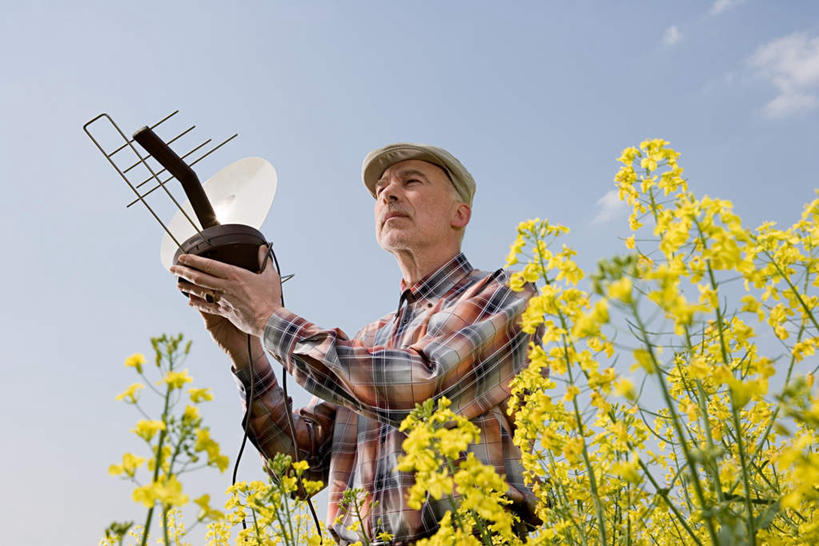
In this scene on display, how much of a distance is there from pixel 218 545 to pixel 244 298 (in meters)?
1.38

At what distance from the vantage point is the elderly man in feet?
7.65

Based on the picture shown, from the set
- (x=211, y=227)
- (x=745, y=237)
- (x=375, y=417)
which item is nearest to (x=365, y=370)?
(x=375, y=417)

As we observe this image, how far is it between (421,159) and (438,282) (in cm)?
71

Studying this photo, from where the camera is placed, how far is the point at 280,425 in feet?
9.77

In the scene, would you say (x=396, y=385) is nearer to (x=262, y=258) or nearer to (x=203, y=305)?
(x=262, y=258)

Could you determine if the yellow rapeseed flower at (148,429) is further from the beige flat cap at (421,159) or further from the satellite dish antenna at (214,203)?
the beige flat cap at (421,159)

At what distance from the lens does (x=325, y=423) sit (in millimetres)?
3193

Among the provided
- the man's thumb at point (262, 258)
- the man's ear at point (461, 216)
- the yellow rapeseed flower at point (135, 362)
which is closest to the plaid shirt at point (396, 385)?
the man's thumb at point (262, 258)

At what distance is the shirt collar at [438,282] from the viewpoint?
3.16 metres

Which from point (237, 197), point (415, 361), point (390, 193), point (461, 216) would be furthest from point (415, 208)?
point (415, 361)

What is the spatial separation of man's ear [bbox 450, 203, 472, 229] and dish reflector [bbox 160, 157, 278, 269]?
3.44 feet

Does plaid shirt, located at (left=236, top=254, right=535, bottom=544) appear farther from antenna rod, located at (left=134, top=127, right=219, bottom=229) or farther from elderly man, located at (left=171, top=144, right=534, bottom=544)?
antenna rod, located at (left=134, top=127, right=219, bottom=229)

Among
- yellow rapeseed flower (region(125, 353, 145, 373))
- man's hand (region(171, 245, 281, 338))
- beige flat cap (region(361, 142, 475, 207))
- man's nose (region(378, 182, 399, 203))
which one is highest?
beige flat cap (region(361, 142, 475, 207))

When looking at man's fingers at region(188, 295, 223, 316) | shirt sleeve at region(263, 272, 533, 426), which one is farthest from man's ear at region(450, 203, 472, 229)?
man's fingers at region(188, 295, 223, 316)
